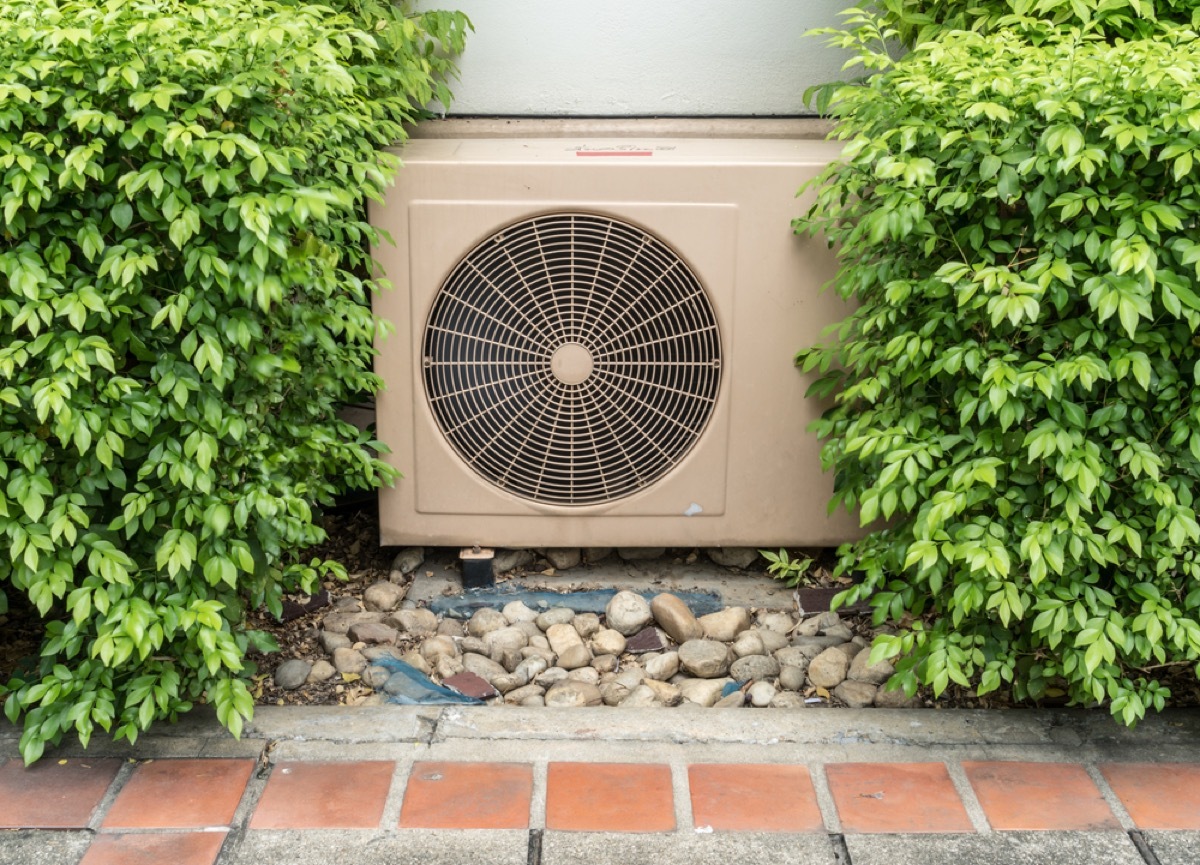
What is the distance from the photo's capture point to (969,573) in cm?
226

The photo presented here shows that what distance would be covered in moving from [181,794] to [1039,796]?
162 centimetres

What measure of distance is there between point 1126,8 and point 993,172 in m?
0.71

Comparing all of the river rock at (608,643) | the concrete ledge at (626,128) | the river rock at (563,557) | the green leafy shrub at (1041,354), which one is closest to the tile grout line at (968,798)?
the green leafy shrub at (1041,354)

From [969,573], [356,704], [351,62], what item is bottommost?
[356,704]

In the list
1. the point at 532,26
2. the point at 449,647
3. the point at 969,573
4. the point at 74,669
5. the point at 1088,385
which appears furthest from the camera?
the point at 532,26

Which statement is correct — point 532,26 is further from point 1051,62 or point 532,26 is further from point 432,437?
point 1051,62

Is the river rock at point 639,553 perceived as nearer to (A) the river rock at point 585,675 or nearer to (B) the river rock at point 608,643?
(B) the river rock at point 608,643

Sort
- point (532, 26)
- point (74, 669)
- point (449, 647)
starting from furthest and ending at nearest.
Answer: point (532, 26), point (449, 647), point (74, 669)

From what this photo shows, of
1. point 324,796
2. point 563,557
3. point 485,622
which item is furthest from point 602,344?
point 324,796

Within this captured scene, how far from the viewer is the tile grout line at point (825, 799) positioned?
2141 mm

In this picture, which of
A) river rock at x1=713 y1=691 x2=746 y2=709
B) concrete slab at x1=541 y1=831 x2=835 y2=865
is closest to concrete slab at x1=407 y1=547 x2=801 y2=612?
river rock at x1=713 y1=691 x2=746 y2=709

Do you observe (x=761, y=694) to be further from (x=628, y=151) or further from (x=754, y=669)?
(x=628, y=151)

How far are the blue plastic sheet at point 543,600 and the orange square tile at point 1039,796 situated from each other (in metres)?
0.92

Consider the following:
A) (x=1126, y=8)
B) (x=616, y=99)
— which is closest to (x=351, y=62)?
(x=616, y=99)
